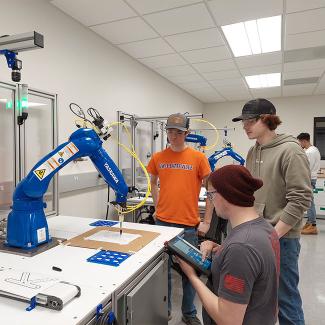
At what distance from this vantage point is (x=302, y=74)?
492cm

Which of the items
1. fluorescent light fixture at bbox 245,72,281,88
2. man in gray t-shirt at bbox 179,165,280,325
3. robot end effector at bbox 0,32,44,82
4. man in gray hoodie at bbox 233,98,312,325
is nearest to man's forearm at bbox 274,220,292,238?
man in gray hoodie at bbox 233,98,312,325

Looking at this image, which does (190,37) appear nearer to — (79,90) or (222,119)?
(79,90)

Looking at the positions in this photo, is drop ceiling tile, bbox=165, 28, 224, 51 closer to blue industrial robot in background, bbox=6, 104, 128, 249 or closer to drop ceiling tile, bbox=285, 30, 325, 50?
drop ceiling tile, bbox=285, 30, 325, 50

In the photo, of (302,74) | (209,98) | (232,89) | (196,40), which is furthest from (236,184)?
(209,98)

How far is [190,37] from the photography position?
10.6ft

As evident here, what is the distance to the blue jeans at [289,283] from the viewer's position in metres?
1.53

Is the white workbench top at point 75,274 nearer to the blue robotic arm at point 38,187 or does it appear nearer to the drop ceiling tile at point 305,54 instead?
the blue robotic arm at point 38,187

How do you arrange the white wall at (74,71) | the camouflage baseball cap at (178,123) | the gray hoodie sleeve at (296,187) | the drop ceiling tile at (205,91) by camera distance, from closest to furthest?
the gray hoodie sleeve at (296,187) < the camouflage baseball cap at (178,123) < the white wall at (74,71) < the drop ceiling tile at (205,91)

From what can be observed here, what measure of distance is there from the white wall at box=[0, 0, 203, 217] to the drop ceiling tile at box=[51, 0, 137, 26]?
0.27 feet

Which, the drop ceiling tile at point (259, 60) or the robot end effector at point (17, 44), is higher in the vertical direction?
the drop ceiling tile at point (259, 60)

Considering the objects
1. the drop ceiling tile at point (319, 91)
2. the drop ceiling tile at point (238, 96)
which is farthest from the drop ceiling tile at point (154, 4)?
the drop ceiling tile at point (319, 91)

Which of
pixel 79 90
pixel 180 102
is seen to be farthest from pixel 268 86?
pixel 79 90

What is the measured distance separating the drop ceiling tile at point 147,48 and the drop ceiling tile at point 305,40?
1.44m

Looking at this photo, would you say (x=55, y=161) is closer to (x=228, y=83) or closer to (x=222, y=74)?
(x=222, y=74)
